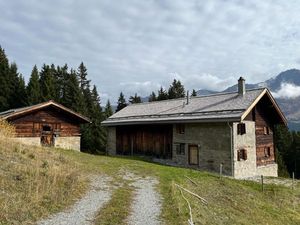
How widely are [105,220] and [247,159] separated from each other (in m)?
20.3

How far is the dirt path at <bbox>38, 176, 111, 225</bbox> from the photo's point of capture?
9.70 m

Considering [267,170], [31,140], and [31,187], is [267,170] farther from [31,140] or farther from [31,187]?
[31,187]

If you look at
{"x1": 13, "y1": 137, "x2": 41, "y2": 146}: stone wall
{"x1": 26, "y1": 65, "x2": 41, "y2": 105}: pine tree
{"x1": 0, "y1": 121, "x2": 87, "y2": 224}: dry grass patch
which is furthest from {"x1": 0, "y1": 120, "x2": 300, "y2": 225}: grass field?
{"x1": 26, "y1": 65, "x2": 41, "y2": 105}: pine tree

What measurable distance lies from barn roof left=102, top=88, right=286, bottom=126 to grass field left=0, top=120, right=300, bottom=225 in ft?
21.4

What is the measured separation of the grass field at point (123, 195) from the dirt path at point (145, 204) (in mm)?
278

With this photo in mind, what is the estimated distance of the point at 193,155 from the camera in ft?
95.9

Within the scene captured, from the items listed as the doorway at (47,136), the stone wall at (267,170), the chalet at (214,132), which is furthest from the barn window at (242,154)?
the doorway at (47,136)

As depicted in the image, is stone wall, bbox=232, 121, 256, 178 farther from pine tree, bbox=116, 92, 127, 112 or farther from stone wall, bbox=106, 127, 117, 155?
pine tree, bbox=116, 92, 127, 112

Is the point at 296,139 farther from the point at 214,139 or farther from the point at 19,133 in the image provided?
the point at 19,133

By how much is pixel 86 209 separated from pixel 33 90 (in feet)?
156

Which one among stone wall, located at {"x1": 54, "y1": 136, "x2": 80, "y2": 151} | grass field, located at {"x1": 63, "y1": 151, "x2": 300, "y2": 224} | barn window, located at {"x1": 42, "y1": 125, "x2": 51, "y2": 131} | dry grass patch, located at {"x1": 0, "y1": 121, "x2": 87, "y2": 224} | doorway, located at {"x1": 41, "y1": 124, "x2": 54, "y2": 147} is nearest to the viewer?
dry grass patch, located at {"x1": 0, "y1": 121, "x2": 87, "y2": 224}

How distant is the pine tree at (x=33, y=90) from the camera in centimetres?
5437

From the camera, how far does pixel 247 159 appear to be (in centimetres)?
2784

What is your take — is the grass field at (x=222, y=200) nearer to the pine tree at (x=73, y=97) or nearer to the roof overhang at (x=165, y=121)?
the roof overhang at (x=165, y=121)
